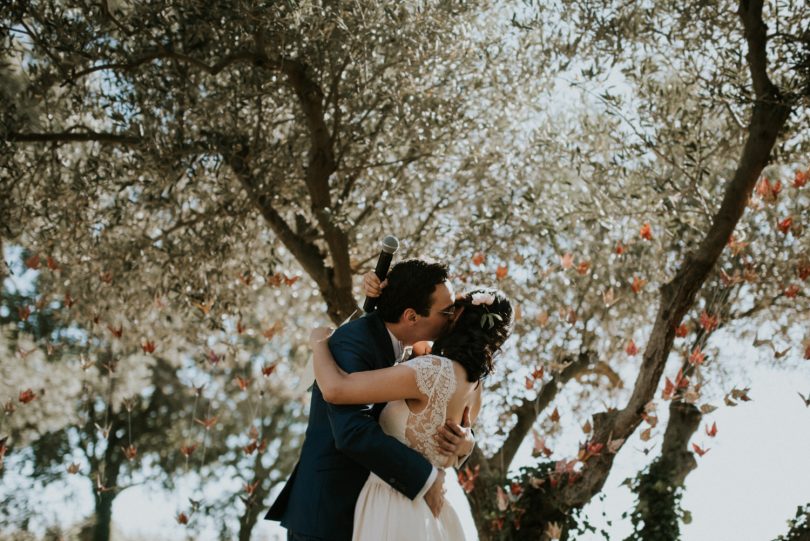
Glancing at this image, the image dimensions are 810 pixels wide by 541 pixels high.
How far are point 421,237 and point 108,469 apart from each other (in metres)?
13.7

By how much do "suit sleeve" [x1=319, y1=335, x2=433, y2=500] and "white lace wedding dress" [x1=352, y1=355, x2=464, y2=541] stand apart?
0.09 metres

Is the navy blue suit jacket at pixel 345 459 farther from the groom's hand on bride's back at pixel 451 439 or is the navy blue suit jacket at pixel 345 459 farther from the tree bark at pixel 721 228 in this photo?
the tree bark at pixel 721 228

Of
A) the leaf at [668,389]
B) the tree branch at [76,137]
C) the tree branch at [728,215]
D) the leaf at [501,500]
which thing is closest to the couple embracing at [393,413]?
the leaf at [668,389]

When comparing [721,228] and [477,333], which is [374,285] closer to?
[477,333]

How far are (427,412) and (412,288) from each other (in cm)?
53

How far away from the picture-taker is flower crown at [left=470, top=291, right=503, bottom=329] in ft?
13.4

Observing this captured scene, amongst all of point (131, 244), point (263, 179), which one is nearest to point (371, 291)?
point (263, 179)

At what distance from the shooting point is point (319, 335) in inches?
157

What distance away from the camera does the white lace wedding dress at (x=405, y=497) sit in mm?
3756

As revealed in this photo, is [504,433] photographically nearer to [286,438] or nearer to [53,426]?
[53,426]

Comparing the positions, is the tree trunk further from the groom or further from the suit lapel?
the suit lapel

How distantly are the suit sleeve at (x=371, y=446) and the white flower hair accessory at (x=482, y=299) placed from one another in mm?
582

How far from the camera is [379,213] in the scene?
413 inches

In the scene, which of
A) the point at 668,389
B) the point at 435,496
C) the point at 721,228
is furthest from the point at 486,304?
the point at 721,228
